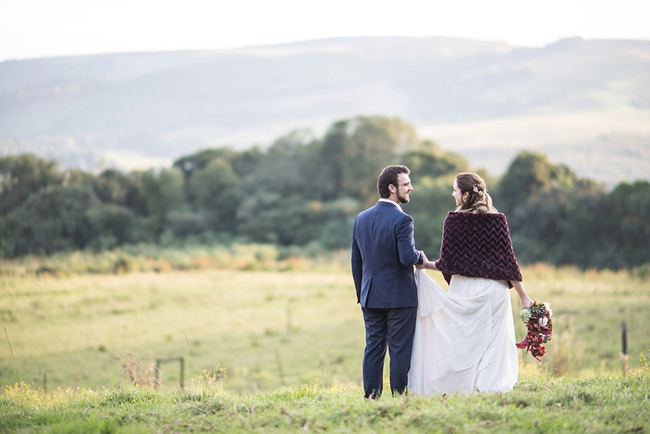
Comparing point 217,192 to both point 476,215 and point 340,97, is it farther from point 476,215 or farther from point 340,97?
point 340,97

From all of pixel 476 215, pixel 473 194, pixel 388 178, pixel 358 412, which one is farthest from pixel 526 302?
pixel 358 412

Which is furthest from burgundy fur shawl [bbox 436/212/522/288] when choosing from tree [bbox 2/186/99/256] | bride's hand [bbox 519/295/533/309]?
tree [bbox 2/186/99/256]

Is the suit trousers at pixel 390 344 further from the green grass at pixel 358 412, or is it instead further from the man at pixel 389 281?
the green grass at pixel 358 412

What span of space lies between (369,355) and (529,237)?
29.5m

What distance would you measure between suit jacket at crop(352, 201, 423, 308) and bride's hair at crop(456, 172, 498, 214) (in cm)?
53

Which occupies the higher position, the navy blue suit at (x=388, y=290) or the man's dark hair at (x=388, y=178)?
the man's dark hair at (x=388, y=178)

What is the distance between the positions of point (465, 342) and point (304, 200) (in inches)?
1548

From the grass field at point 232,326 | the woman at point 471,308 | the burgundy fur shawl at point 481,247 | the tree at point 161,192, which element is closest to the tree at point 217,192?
the tree at point 161,192

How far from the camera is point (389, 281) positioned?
4863 mm

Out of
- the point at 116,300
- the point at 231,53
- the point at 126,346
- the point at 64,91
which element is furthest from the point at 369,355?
the point at 231,53

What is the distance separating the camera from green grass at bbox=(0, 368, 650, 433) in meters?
4.00

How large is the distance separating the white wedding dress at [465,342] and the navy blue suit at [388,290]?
0.63 ft

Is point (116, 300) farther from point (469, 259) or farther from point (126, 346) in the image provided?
point (469, 259)

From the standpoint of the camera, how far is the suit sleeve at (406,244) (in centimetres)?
473
